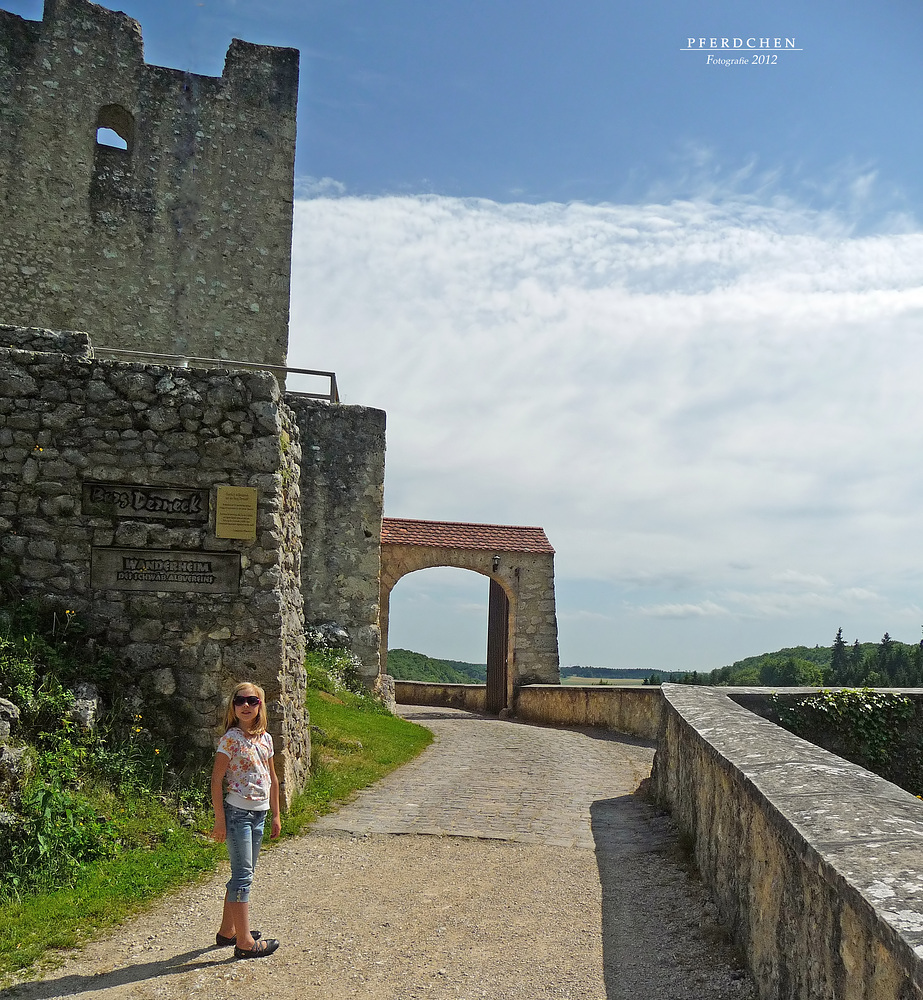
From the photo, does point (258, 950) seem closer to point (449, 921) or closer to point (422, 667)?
point (449, 921)

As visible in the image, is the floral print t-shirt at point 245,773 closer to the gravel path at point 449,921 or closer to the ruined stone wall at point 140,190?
the gravel path at point 449,921

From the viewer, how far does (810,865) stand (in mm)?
2588

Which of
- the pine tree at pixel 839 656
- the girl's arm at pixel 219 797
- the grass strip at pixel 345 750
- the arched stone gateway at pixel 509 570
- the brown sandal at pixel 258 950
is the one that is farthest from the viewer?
the pine tree at pixel 839 656

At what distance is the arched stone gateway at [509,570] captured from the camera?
18.7 metres

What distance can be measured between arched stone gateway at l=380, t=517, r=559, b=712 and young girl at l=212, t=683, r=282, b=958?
45.8ft

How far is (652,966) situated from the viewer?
147 inches

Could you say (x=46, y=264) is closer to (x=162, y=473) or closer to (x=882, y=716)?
(x=162, y=473)

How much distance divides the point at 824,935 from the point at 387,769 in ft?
23.1

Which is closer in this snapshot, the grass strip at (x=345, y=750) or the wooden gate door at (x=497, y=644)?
the grass strip at (x=345, y=750)

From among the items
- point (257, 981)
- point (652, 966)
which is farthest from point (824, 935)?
point (257, 981)

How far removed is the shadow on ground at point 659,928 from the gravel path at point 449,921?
11mm

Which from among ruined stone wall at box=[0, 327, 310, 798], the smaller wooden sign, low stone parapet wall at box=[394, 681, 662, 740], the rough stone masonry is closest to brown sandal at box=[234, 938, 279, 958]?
ruined stone wall at box=[0, 327, 310, 798]

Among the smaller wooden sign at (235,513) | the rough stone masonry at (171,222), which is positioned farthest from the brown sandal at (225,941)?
the rough stone masonry at (171,222)

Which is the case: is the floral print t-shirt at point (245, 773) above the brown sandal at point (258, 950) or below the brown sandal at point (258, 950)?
above
